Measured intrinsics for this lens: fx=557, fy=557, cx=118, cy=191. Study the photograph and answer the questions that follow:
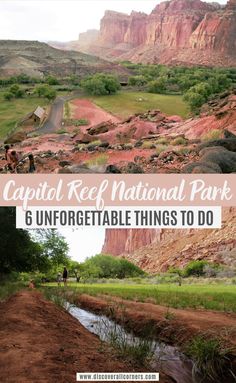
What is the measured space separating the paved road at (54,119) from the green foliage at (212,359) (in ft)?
41.7

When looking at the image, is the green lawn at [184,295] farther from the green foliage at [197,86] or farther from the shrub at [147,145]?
the green foliage at [197,86]

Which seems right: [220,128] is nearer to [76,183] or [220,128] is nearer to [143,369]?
[76,183]

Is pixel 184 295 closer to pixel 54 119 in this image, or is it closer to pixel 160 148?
pixel 160 148

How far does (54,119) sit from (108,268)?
871 cm

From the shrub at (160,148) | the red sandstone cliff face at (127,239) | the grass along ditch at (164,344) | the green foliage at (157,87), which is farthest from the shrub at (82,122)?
the red sandstone cliff face at (127,239)

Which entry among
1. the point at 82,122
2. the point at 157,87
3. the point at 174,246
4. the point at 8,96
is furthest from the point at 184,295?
the point at 157,87

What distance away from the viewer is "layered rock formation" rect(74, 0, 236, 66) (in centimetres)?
5034

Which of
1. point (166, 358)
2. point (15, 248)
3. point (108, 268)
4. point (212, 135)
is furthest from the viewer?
point (212, 135)

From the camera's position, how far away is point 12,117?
65.3ft

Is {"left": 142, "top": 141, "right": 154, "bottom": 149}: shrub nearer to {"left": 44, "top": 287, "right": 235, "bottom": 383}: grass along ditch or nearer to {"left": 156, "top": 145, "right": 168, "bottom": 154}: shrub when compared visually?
{"left": 156, "top": 145, "right": 168, "bottom": 154}: shrub

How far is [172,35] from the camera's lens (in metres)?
87.7

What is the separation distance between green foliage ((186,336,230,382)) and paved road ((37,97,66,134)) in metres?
12.7

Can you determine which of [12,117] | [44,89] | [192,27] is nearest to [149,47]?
[192,27]

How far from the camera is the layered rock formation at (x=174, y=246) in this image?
27.5 ft
